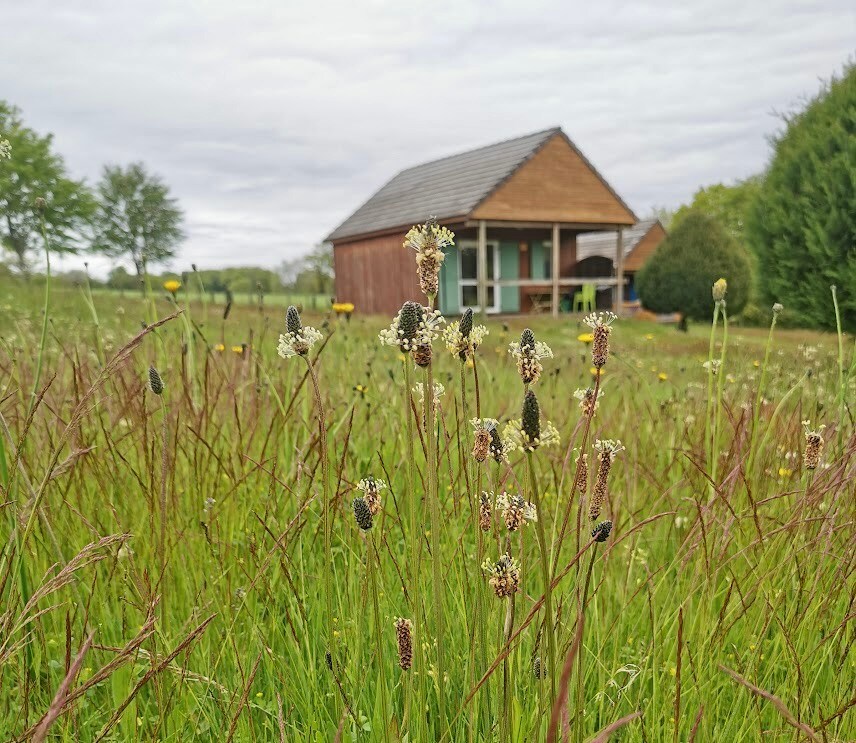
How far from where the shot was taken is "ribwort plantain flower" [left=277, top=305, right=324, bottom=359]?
917mm

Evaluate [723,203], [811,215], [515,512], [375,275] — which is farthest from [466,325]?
[723,203]

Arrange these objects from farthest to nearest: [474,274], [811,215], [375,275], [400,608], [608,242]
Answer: [608,242], [474,274], [375,275], [811,215], [400,608]

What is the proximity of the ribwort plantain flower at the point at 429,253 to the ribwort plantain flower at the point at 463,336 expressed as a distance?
0.18 ft

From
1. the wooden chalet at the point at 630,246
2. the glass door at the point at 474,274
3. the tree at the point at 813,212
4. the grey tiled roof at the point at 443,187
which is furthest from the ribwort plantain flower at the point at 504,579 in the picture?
the wooden chalet at the point at 630,246

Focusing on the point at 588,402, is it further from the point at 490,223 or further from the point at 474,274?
the point at 474,274

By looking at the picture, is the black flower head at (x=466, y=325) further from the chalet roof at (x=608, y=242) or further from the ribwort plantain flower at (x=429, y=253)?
the chalet roof at (x=608, y=242)

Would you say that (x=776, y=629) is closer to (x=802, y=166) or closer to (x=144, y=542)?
(x=144, y=542)

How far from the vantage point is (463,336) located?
86 cm

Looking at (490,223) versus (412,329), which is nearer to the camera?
(412,329)

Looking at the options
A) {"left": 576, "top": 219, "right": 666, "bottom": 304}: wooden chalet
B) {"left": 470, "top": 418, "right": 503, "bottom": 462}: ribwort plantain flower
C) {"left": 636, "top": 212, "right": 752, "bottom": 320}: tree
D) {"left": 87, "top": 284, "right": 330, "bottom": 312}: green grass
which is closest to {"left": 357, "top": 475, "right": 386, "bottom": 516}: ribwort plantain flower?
{"left": 470, "top": 418, "right": 503, "bottom": 462}: ribwort plantain flower

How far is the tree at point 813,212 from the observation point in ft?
38.6

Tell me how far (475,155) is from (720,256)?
349 inches

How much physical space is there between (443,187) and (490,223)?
2.84 meters

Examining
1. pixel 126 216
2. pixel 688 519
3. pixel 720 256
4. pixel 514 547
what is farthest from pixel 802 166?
pixel 126 216
